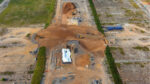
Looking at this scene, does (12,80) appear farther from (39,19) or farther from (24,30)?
(39,19)

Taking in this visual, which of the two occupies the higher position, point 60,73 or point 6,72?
point 6,72

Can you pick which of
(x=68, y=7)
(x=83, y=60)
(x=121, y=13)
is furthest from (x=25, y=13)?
(x=121, y=13)

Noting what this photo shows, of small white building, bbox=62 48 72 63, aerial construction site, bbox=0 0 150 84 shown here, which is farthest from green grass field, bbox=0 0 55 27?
small white building, bbox=62 48 72 63

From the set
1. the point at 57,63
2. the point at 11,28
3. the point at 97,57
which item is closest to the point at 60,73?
the point at 57,63

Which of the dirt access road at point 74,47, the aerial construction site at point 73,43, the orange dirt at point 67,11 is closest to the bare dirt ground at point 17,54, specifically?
the aerial construction site at point 73,43

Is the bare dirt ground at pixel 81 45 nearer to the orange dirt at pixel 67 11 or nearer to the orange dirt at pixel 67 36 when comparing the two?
the orange dirt at pixel 67 36
